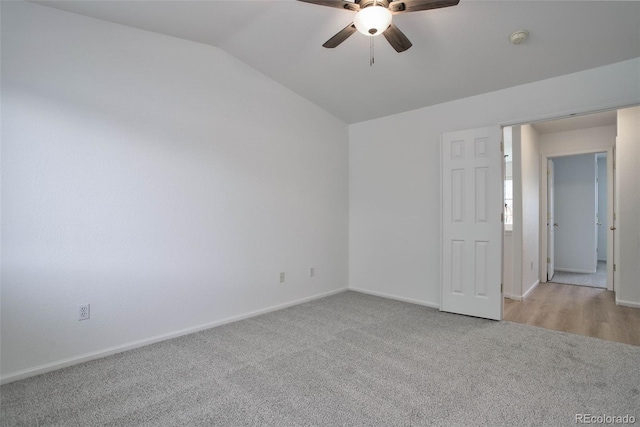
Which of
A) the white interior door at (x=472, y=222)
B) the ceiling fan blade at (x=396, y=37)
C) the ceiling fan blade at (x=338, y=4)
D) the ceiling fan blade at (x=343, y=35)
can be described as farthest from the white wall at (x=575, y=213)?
the ceiling fan blade at (x=338, y=4)

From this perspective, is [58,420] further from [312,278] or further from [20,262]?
[312,278]

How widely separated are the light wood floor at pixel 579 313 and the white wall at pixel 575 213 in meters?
1.68

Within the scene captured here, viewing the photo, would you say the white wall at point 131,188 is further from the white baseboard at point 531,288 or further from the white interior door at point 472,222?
the white baseboard at point 531,288

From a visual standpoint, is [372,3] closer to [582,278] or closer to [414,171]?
[414,171]

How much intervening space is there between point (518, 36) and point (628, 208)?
3.03 meters

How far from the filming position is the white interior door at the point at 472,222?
136 inches

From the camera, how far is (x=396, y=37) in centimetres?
223

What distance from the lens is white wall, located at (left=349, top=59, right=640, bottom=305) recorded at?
120 inches

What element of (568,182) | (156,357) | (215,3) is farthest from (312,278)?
(568,182)

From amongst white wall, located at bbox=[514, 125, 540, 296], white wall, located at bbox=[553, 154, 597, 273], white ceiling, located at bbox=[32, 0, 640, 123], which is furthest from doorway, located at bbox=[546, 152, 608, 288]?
white ceiling, located at bbox=[32, 0, 640, 123]

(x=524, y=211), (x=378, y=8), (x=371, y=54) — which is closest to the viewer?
(x=378, y=8)

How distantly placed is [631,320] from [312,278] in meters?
3.61

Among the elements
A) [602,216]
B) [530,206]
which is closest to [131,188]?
[530,206]

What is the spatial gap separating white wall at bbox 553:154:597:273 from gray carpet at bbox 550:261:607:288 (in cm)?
26
